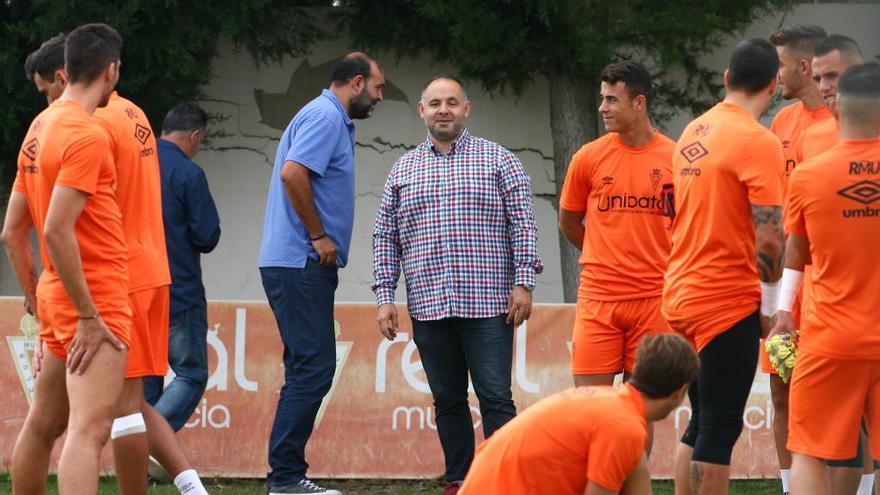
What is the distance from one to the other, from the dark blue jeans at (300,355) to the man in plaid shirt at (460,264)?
0.40m

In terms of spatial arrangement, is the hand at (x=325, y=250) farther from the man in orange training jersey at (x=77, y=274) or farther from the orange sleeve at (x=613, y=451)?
the orange sleeve at (x=613, y=451)

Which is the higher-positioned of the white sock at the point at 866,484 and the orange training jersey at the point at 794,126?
the orange training jersey at the point at 794,126

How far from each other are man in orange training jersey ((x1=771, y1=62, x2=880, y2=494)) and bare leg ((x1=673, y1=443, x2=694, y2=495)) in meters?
0.55

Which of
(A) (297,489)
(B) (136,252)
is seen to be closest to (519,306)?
(A) (297,489)

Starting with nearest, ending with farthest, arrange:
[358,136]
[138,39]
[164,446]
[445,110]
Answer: [164,446], [445,110], [138,39], [358,136]

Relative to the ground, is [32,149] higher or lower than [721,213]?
higher

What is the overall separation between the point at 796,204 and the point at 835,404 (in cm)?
81

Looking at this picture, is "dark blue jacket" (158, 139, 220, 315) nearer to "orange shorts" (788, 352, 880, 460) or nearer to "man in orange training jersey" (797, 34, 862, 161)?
"man in orange training jersey" (797, 34, 862, 161)

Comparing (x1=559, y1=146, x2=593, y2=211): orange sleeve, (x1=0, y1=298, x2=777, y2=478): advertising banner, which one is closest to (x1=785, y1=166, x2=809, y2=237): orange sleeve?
(x1=559, y1=146, x2=593, y2=211): orange sleeve

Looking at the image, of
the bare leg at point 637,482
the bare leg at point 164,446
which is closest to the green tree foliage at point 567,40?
the bare leg at point 164,446

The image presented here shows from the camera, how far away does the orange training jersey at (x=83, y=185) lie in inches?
212

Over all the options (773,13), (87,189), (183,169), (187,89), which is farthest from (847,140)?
(187,89)

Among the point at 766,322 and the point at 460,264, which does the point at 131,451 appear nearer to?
the point at 460,264

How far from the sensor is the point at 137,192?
595 cm
